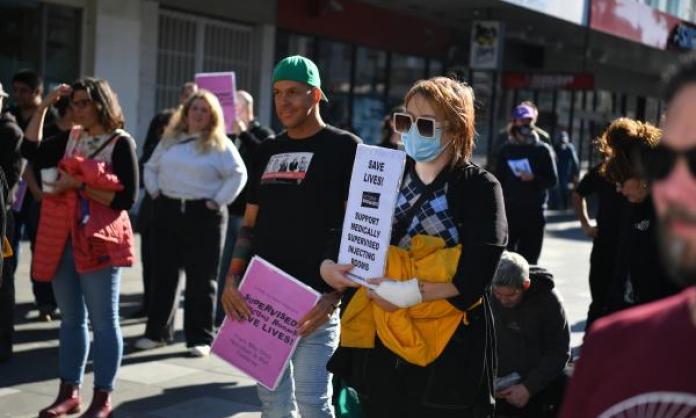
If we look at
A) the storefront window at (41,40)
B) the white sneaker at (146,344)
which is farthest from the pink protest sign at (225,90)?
the storefront window at (41,40)

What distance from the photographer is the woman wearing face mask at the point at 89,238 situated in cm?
480

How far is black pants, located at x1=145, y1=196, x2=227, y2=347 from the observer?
671 centimetres

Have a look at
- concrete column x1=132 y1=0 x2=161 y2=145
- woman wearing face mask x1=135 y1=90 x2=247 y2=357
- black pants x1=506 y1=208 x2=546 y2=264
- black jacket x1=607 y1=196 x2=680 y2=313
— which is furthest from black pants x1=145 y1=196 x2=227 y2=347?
concrete column x1=132 y1=0 x2=161 y2=145

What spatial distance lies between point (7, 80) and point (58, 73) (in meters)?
0.70

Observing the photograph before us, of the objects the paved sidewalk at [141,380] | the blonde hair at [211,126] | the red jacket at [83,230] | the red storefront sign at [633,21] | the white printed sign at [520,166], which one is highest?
the red storefront sign at [633,21]

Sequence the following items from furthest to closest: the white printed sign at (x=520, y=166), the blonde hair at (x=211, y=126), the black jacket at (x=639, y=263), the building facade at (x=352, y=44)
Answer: the building facade at (x=352, y=44) → the white printed sign at (x=520, y=166) → the blonde hair at (x=211, y=126) → the black jacket at (x=639, y=263)

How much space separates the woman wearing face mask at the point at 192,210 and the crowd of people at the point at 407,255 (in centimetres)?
2

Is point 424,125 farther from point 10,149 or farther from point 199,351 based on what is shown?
point 199,351

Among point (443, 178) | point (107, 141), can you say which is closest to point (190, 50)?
point (107, 141)

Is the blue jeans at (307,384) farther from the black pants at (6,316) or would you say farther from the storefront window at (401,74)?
the storefront window at (401,74)

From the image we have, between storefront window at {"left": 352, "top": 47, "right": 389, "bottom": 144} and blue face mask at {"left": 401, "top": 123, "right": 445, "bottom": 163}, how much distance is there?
15.6 m

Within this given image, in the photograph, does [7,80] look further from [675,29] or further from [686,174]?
[675,29]

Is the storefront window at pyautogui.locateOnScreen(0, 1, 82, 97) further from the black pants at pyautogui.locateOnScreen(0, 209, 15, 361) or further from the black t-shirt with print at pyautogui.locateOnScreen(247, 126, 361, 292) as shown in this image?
the black t-shirt with print at pyautogui.locateOnScreen(247, 126, 361, 292)

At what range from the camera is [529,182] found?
880 cm
